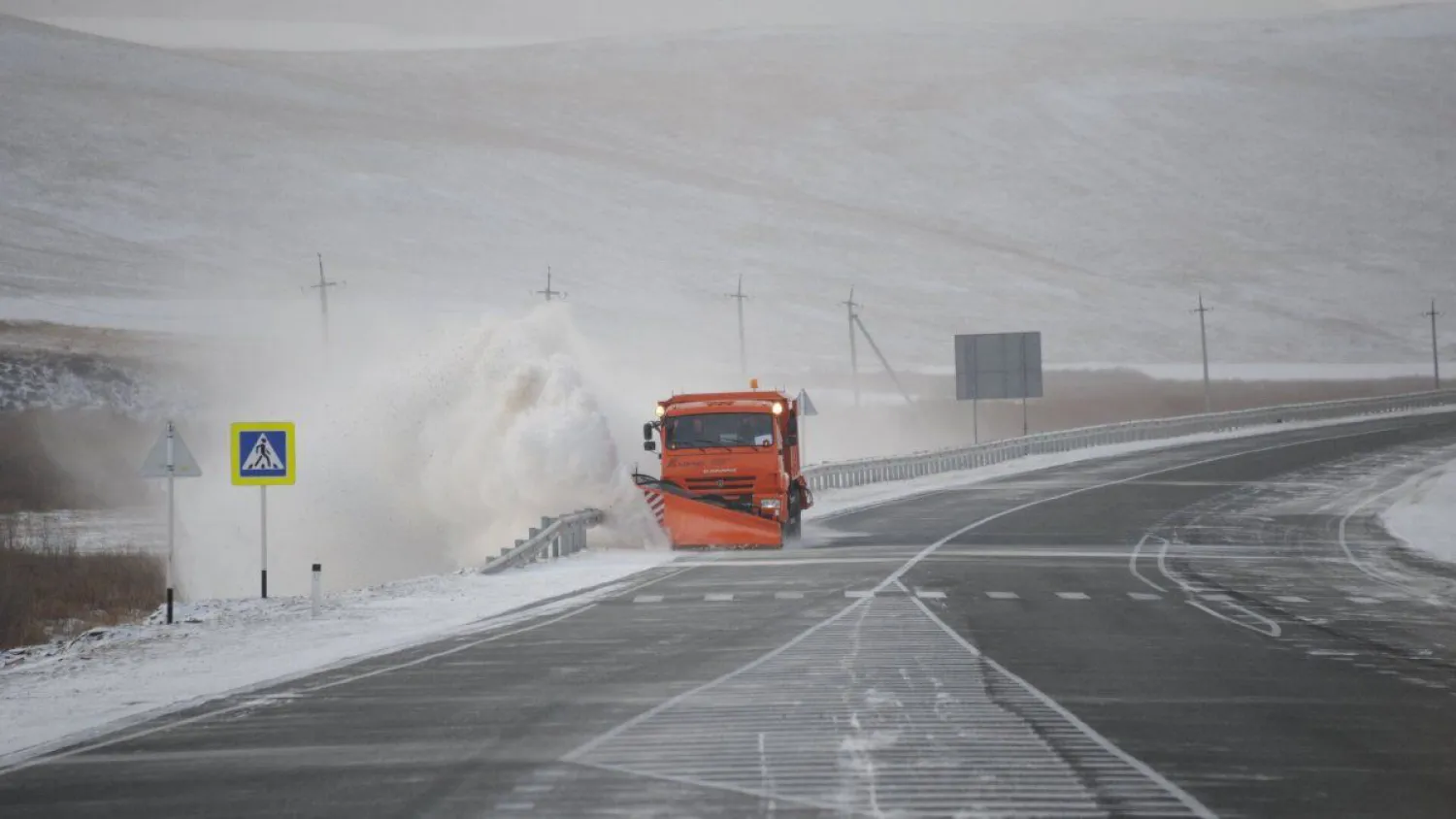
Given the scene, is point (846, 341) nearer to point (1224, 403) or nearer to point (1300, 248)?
point (1224, 403)

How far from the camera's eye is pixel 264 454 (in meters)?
Answer: 23.0

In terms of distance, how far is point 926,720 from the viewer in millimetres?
12914

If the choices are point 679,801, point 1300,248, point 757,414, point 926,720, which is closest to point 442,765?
point 679,801

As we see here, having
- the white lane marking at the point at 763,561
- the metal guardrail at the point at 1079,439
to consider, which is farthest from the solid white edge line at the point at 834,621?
the metal guardrail at the point at 1079,439

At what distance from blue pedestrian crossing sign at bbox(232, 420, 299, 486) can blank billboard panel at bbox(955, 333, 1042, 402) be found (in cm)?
5124

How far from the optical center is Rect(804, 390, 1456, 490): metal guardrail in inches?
2117

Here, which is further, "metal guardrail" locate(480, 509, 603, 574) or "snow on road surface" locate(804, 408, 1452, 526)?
"snow on road surface" locate(804, 408, 1452, 526)

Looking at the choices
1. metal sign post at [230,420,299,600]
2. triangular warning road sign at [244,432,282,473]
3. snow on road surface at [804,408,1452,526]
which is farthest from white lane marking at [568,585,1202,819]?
snow on road surface at [804,408,1452,526]

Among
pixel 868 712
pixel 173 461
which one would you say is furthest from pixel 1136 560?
pixel 868 712

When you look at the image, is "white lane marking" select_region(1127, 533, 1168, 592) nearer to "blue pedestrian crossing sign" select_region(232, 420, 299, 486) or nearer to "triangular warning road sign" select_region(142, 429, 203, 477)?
"blue pedestrian crossing sign" select_region(232, 420, 299, 486)

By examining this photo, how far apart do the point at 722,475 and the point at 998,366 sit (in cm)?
4181

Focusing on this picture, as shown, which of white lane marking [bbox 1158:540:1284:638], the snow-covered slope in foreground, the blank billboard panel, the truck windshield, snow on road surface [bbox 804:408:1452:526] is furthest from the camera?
the snow-covered slope in foreground

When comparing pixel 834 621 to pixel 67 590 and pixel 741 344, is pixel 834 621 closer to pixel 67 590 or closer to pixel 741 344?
pixel 67 590

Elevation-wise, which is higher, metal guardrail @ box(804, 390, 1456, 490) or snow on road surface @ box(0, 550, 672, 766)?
metal guardrail @ box(804, 390, 1456, 490)
